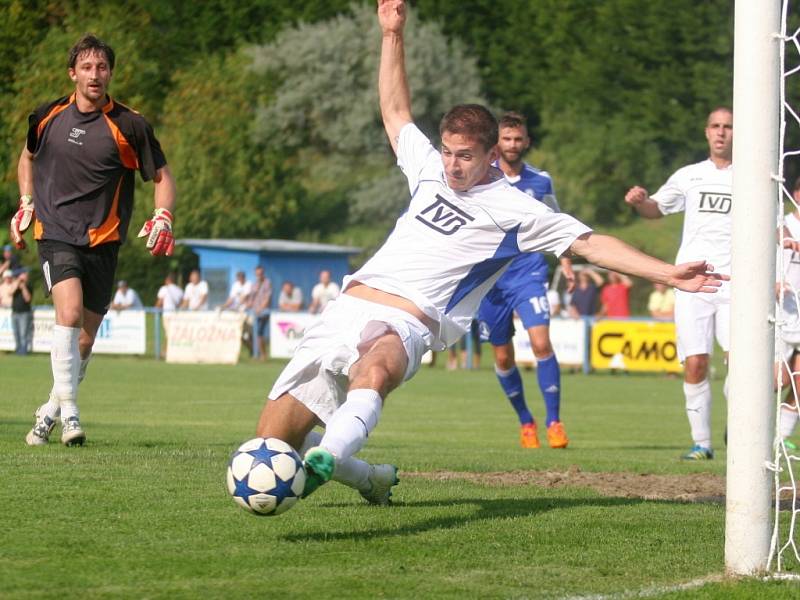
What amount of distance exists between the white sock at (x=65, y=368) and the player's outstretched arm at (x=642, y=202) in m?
3.83

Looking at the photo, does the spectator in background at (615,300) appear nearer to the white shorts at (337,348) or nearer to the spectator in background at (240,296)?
the spectator in background at (240,296)

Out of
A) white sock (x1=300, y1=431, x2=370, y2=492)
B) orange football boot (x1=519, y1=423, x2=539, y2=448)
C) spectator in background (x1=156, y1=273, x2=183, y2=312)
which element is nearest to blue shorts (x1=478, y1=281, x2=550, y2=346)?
orange football boot (x1=519, y1=423, x2=539, y2=448)

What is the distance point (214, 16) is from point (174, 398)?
46916mm

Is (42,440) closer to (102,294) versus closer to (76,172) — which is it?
(102,294)

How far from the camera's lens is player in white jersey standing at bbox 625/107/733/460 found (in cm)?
1140

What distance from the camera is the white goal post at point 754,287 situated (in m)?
5.46

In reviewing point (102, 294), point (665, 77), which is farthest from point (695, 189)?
point (665, 77)

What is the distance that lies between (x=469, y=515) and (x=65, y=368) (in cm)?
329

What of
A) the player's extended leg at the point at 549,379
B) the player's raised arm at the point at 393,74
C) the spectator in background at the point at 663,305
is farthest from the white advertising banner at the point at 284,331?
the player's raised arm at the point at 393,74

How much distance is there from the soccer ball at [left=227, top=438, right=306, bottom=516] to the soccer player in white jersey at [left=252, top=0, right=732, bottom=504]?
0.66 meters

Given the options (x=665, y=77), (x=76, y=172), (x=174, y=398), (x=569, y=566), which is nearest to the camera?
(x=569, y=566)

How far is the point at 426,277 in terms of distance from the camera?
679cm

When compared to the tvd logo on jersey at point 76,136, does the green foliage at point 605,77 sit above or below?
above

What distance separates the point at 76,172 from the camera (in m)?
8.99
